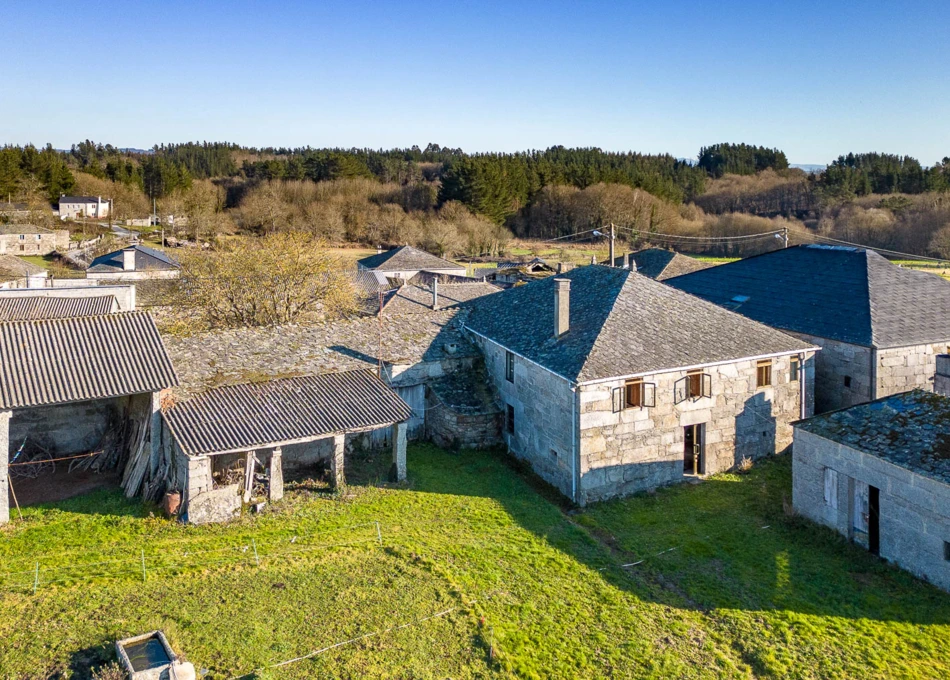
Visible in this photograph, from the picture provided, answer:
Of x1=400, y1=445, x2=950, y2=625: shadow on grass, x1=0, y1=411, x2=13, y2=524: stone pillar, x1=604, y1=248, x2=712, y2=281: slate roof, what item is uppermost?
x1=604, y1=248, x2=712, y2=281: slate roof

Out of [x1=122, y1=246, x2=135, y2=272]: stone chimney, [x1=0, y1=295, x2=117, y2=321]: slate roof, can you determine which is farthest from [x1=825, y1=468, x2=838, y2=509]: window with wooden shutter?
[x1=122, y1=246, x2=135, y2=272]: stone chimney

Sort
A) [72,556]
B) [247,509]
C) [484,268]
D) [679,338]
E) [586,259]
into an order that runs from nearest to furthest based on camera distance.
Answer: [72,556]
[247,509]
[679,338]
[484,268]
[586,259]

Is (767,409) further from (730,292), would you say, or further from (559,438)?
(730,292)

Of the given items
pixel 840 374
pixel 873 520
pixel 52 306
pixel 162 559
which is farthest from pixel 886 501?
pixel 52 306

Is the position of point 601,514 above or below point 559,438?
below

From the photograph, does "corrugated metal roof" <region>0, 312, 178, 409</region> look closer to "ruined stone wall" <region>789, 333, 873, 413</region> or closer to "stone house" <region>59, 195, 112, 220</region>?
"ruined stone wall" <region>789, 333, 873, 413</region>

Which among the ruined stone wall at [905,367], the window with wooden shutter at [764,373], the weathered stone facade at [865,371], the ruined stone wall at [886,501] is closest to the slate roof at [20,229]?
the window with wooden shutter at [764,373]

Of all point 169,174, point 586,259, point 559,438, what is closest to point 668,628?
point 559,438

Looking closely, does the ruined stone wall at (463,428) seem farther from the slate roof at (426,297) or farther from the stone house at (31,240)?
the stone house at (31,240)
